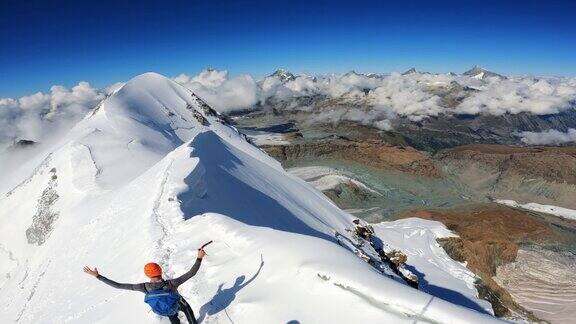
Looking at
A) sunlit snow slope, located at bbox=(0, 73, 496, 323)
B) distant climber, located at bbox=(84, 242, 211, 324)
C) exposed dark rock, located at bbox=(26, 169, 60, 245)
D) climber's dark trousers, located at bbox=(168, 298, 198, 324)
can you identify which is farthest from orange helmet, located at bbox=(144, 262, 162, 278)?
exposed dark rock, located at bbox=(26, 169, 60, 245)

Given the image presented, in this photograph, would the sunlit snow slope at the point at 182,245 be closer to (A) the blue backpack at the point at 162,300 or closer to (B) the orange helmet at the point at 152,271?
(A) the blue backpack at the point at 162,300

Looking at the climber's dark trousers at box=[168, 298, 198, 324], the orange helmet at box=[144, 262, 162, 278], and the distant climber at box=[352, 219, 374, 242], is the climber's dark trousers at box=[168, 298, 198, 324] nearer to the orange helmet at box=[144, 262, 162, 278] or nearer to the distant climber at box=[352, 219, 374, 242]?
the orange helmet at box=[144, 262, 162, 278]

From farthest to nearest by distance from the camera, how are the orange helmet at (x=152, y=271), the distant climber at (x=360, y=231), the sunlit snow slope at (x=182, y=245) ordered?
the distant climber at (x=360, y=231) < the sunlit snow slope at (x=182, y=245) < the orange helmet at (x=152, y=271)

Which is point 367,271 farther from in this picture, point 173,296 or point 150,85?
point 150,85

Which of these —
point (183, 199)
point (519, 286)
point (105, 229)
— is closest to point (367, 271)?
point (183, 199)

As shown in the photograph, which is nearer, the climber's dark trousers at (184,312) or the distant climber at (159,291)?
the distant climber at (159,291)

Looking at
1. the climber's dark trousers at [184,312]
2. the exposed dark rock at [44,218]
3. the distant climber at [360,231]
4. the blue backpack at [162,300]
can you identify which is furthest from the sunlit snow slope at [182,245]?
the distant climber at [360,231]

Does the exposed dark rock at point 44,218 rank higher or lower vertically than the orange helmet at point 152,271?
lower
